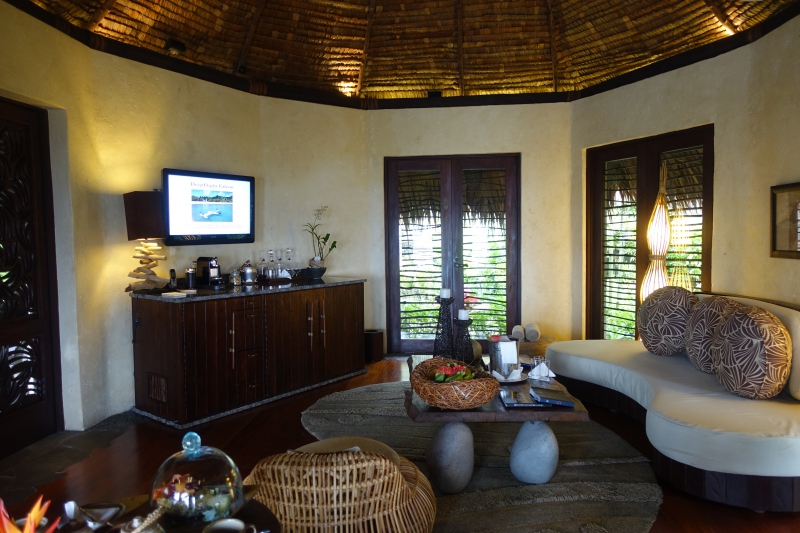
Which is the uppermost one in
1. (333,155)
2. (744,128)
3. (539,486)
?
(333,155)

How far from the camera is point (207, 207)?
4680 mm

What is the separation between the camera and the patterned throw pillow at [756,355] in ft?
9.63

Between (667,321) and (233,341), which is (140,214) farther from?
(667,321)

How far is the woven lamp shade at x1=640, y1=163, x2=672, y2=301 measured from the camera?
466 cm

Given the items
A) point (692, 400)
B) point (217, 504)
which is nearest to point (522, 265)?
point (692, 400)

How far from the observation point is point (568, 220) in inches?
234

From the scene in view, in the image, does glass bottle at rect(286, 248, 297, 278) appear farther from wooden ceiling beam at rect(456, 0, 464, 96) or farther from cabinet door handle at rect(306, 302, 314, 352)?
wooden ceiling beam at rect(456, 0, 464, 96)

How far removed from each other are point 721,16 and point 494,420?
3669 millimetres

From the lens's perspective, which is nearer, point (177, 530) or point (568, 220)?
point (177, 530)

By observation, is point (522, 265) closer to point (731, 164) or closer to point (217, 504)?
point (731, 164)

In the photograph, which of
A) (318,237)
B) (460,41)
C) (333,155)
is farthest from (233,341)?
(460,41)

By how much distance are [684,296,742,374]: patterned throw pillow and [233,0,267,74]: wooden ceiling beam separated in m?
4.28

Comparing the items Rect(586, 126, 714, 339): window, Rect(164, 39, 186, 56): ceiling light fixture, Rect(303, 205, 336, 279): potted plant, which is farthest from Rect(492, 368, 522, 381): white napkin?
Rect(164, 39, 186, 56): ceiling light fixture

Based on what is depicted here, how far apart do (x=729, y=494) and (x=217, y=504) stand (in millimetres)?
2456
